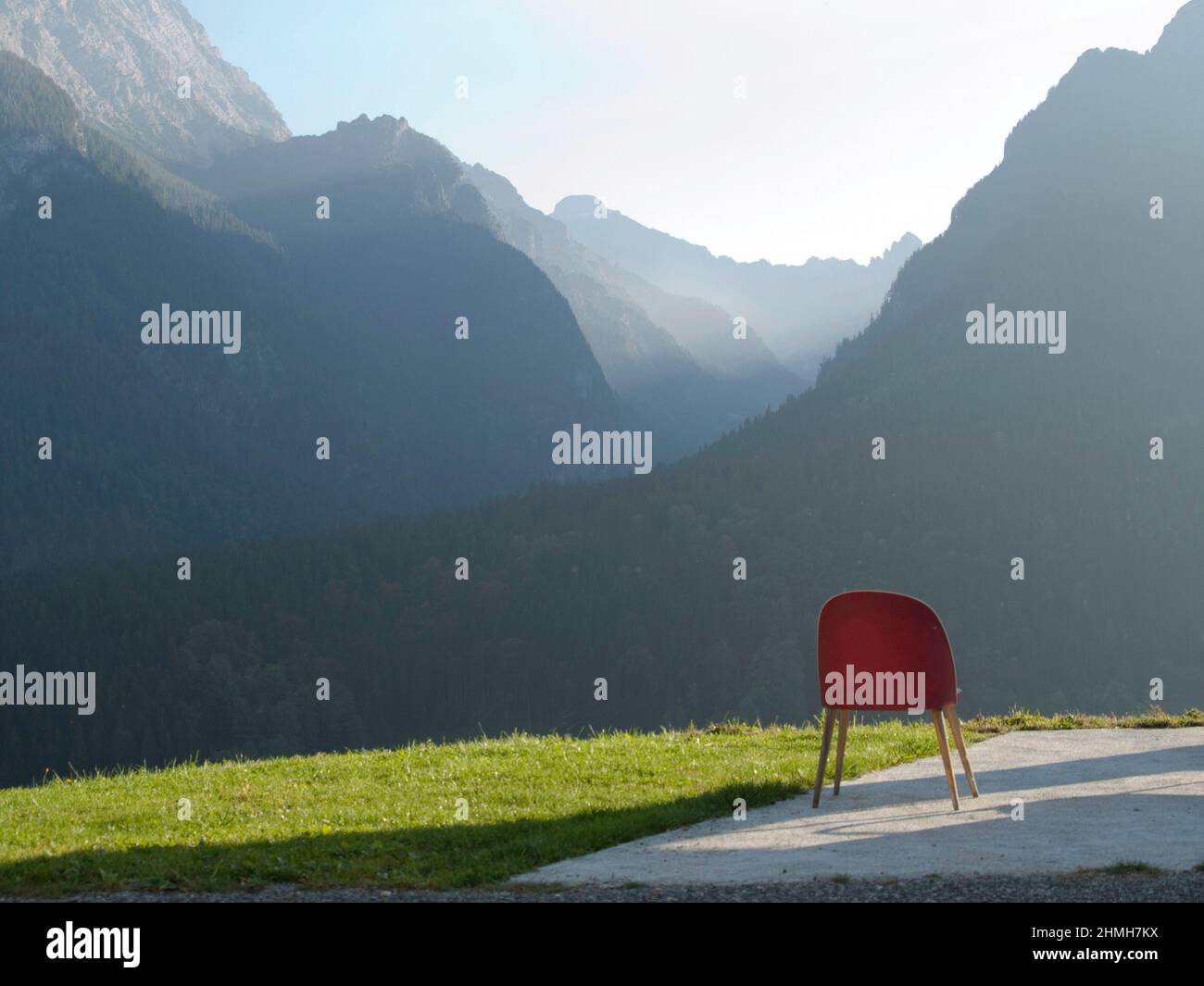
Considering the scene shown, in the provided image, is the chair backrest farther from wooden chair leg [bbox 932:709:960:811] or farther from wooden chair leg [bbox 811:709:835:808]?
wooden chair leg [bbox 811:709:835:808]

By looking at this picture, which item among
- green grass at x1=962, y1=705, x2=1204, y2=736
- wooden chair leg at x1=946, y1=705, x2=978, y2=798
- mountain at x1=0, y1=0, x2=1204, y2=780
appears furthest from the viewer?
mountain at x1=0, y1=0, x2=1204, y2=780

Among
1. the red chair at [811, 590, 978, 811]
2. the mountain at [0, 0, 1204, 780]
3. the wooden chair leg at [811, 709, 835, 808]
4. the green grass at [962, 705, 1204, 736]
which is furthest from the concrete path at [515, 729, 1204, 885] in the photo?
the mountain at [0, 0, 1204, 780]

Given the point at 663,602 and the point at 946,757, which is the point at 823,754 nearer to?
the point at 946,757

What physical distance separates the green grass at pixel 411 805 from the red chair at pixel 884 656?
1.38 meters

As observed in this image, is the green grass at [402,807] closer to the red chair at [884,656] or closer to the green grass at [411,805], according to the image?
the green grass at [411,805]

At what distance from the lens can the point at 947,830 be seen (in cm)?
895

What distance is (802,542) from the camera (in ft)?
576

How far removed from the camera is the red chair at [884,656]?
9.93m

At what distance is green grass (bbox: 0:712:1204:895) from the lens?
833 centimetres

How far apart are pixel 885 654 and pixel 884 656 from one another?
2 cm

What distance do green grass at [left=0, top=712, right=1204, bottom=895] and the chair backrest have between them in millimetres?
1419

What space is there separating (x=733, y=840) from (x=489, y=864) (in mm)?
1777
